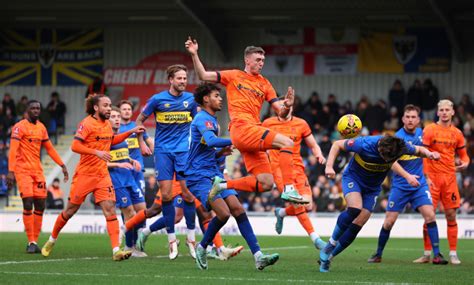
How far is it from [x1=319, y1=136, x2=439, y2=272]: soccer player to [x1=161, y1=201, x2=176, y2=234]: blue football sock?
2.91 m

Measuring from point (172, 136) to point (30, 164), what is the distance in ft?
10.1

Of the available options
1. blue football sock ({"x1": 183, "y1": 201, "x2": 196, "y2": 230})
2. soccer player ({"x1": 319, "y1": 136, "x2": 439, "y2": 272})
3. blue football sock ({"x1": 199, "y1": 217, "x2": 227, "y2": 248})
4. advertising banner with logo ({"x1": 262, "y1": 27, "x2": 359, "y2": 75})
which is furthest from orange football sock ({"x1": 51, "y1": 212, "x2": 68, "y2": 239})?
advertising banner with logo ({"x1": 262, "y1": 27, "x2": 359, "y2": 75})

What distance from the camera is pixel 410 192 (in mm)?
15555

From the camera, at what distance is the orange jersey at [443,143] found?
15984 mm

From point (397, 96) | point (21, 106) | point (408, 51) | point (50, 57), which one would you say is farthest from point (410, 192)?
point (50, 57)

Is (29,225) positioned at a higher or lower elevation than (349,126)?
lower

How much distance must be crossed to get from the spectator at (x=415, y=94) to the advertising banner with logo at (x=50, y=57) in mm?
12194

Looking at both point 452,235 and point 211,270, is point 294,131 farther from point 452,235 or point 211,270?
point 211,270

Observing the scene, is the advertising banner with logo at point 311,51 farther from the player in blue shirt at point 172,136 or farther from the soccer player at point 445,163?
the player in blue shirt at point 172,136

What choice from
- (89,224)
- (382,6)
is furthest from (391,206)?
(382,6)

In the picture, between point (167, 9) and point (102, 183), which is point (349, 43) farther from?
point (102, 183)

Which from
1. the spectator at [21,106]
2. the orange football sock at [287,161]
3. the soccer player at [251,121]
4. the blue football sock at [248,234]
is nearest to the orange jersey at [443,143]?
the orange football sock at [287,161]

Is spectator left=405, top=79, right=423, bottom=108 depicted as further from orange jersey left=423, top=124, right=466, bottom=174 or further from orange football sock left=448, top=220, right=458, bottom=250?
orange football sock left=448, top=220, right=458, bottom=250

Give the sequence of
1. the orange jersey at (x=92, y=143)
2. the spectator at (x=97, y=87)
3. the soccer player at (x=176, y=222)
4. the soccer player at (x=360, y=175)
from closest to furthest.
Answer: the soccer player at (x=360, y=175) → the orange jersey at (x=92, y=143) → the soccer player at (x=176, y=222) → the spectator at (x=97, y=87)
